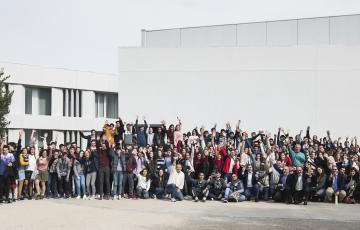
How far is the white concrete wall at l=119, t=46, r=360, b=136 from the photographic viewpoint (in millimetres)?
27656

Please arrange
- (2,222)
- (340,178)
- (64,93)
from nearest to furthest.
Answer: (2,222)
(340,178)
(64,93)

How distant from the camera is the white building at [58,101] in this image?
126 ft

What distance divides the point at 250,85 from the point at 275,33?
19.8 feet

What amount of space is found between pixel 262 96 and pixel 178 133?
8758mm

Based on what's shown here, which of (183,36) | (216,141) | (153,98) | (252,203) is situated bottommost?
(252,203)

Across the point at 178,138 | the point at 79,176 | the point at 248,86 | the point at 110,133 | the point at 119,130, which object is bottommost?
the point at 79,176

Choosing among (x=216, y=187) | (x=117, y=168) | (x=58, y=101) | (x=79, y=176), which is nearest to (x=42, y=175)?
(x=79, y=176)

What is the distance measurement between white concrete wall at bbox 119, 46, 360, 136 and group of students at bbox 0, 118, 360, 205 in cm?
815

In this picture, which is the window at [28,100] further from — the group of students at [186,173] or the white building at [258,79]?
the group of students at [186,173]

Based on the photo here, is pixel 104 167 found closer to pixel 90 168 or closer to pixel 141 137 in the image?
pixel 90 168

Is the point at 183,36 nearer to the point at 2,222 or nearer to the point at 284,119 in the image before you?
the point at 284,119

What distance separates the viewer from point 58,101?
134 feet

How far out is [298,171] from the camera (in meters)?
18.0

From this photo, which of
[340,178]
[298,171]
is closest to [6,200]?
[298,171]
